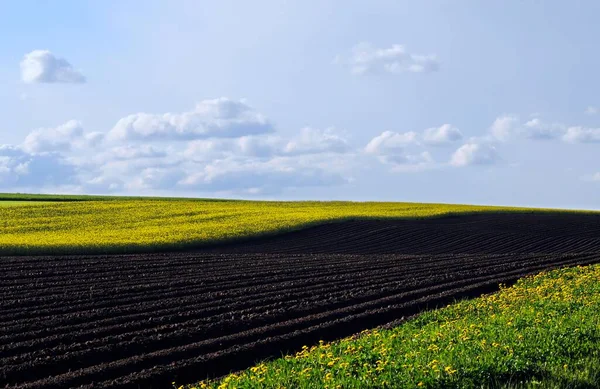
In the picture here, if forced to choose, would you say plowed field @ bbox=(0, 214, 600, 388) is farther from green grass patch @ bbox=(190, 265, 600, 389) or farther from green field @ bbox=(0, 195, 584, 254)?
green field @ bbox=(0, 195, 584, 254)

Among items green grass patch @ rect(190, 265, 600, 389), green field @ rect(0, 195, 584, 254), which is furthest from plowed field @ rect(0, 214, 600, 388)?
green field @ rect(0, 195, 584, 254)

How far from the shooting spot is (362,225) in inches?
1833

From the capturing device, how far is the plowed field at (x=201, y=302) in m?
12.6

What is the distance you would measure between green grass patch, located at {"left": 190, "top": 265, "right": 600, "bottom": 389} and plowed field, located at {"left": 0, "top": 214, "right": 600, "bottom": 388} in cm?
199

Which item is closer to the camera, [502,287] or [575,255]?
[502,287]

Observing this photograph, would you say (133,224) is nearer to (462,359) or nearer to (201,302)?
(201,302)

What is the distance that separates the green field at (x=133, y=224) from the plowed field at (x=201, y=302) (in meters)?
3.29

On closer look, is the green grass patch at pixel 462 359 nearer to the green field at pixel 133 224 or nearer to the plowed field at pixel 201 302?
the plowed field at pixel 201 302

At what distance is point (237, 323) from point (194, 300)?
325 cm

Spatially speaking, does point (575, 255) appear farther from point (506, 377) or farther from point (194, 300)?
point (506, 377)

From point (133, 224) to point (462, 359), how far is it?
125 feet

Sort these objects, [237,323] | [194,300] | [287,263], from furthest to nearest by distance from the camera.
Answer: [287,263]
[194,300]
[237,323]

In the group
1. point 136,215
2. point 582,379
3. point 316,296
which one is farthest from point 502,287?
point 136,215

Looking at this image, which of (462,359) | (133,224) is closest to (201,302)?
(462,359)
